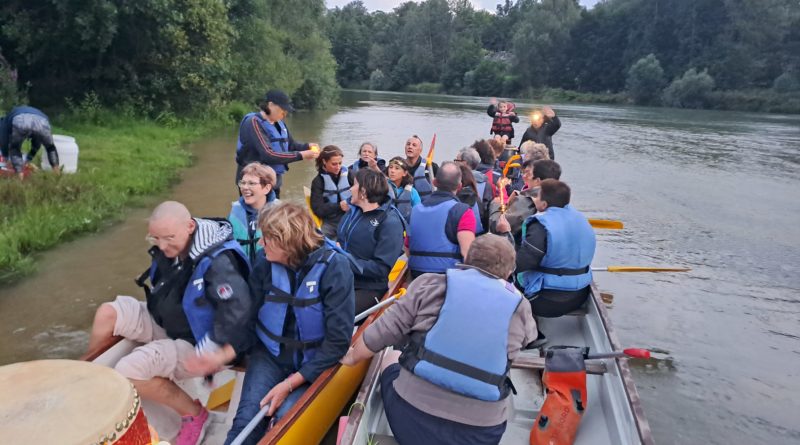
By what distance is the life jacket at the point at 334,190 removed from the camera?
4.90 meters

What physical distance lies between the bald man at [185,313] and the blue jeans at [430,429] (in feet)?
2.58

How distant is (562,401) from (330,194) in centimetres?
285

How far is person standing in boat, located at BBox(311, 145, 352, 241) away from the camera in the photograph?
4.86m

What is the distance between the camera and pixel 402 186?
5156 mm

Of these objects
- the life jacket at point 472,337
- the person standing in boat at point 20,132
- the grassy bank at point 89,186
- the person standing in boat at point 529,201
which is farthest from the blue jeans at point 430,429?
the person standing in boat at point 20,132

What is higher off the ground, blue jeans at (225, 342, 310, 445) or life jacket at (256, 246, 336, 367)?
life jacket at (256, 246, 336, 367)

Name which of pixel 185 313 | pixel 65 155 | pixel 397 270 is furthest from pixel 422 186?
pixel 65 155

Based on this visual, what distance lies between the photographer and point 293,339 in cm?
254

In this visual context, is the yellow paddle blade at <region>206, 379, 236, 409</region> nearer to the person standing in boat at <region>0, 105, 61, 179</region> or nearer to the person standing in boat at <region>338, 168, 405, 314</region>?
the person standing in boat at <region>338, 168, 405, 314</region>

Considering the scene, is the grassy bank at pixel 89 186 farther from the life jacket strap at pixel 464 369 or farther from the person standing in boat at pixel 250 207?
the life jacket strap at pixel 464 369

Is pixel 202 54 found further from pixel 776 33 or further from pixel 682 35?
pixel 682 35


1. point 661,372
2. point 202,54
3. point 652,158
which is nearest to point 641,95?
point 652,158

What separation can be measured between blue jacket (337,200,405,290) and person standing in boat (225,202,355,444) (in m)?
0.77

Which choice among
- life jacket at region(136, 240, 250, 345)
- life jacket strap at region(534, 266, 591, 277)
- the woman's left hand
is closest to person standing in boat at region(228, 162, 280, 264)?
life jacket at region(136, 240, 250, 345)
